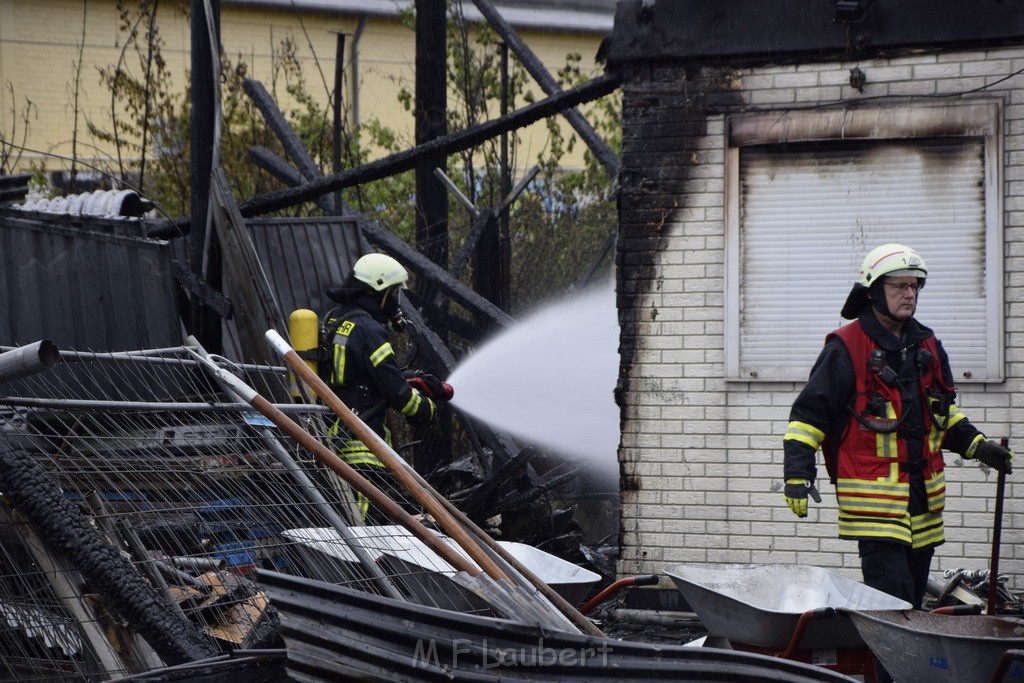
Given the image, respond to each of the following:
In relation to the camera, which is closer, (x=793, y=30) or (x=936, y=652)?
(x=936, y=652)

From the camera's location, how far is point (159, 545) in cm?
455

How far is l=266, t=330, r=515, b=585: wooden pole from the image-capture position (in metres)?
3.97

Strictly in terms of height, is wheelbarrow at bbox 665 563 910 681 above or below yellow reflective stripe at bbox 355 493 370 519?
below

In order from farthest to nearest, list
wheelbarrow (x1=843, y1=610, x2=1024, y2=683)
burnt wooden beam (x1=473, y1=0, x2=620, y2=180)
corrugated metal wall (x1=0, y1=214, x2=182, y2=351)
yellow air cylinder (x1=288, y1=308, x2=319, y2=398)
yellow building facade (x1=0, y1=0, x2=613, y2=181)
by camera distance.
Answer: yellow building facade (x1=0, y1=0, x2=613, y2=181)
burnt wooden beam (x1=473, y1=0, x2=620, y2=180)
yellow air cylinder (x1=288, y1=308, x2=319, y2=398)
corrugated metal wall (x1=0, y1=214, x2=182, y2=351)
wheelbarrow (x1=843, y1=610, x2=1024, y2=683)

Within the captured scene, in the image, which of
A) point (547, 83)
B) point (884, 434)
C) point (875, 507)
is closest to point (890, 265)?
point (884, 434)

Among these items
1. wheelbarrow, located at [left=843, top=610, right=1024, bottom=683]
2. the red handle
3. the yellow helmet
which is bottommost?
wheelbarrow, located at [left=843, top=610, right=1024, bottom=683]

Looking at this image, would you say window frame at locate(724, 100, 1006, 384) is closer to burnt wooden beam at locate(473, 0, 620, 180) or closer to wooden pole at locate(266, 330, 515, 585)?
burnt wooden beam at locate(473, 0, 620, 180)

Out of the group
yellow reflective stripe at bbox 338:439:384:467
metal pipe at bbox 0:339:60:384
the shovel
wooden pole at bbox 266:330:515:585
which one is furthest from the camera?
yellow reflective stripe at bbox 338:439:384:467

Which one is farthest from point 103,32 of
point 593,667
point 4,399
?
point 593,667

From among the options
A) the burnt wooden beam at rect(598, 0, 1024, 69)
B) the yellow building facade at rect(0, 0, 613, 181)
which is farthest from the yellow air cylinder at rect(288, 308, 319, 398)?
the yellow building facade at rect(0, 0, 613, 181)

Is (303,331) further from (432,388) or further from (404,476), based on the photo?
(404,476)

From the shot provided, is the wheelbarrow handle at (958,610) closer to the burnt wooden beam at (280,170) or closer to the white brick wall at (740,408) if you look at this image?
the white brick wall at (740,408)

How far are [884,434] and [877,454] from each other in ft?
0.28

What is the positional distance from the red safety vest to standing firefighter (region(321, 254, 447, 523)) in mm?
2420
